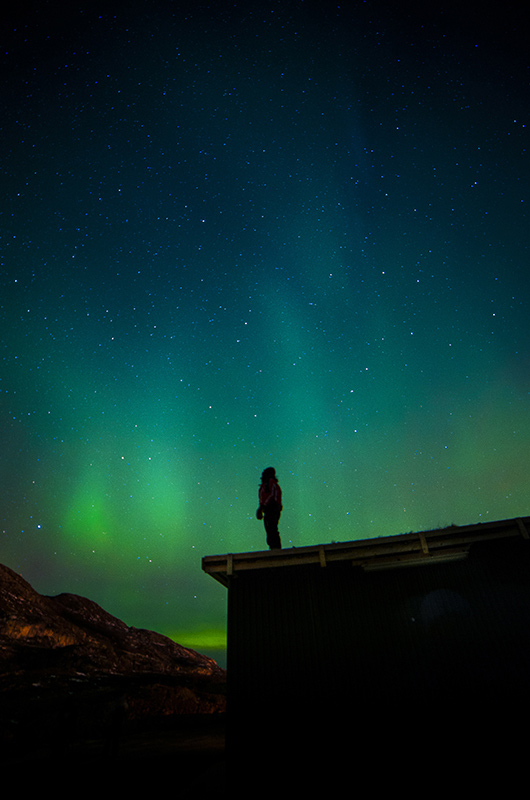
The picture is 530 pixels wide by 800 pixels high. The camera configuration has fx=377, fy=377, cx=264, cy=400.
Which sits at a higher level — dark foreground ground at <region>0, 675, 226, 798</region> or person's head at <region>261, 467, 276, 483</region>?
person's head at <region>261, 467, 276, 483</region>

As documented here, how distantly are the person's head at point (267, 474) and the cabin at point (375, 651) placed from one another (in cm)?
213

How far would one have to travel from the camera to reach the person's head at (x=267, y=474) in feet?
31.1

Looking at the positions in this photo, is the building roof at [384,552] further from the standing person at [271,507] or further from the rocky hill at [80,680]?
the rocky hill at [80,680]

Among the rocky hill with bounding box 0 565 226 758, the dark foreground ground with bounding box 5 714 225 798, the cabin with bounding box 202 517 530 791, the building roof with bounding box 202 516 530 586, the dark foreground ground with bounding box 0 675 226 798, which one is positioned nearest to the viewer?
the cabin with bounding box 202 517 530 791

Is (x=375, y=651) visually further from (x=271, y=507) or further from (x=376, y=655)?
(x=271, y=507)

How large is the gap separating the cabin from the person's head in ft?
7.00

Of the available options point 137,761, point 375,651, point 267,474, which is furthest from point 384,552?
point 137,761

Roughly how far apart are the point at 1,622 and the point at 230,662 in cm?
3456

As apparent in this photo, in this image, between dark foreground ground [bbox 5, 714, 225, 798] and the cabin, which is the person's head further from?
dark foreground ground [bbox 5, 714, 225, 798]

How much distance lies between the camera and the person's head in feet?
31.1

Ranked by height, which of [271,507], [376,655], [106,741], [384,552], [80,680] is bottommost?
[106,741]

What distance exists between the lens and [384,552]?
7375 millimetres

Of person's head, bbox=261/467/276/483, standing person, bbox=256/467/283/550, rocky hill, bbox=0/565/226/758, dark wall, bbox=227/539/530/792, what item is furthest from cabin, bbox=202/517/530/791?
rocky hill, bbox=0/565/226/758

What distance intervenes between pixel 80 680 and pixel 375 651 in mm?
24465
